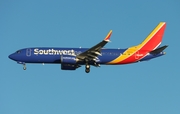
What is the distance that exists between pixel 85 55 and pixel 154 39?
15.6 m

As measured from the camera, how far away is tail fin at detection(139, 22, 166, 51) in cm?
9025

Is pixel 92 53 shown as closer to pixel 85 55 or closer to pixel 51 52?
pixel 85 55

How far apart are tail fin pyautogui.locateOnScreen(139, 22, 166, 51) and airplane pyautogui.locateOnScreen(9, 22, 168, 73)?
1.27 feet

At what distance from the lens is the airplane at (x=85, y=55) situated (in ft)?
274

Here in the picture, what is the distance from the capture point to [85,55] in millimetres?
83688

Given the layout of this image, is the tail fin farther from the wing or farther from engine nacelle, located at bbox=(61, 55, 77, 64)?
engine nacelle, located at bbox=(61, 55, 77, 64)

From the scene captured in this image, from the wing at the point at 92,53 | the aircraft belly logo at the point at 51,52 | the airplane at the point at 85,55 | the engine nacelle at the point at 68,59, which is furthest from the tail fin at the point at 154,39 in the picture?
the aircraft belly logo at the point at 51,52

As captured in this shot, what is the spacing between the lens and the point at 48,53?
84625mm

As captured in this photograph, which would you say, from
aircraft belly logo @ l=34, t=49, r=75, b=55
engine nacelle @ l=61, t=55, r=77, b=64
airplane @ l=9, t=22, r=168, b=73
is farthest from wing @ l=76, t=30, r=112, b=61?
aircraft belly logo @ l=34, t=49, r=75, b=55

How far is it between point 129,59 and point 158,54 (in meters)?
5.17

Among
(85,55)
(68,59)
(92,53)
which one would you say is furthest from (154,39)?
(68,59)

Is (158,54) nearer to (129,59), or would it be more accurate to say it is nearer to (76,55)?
(129,59)

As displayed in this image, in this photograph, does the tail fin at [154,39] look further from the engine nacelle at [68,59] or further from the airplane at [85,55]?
the engine nacelle at [68,59]

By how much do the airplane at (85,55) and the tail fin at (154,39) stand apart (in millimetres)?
388
